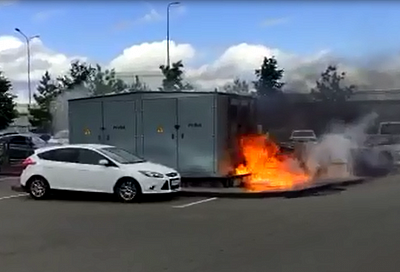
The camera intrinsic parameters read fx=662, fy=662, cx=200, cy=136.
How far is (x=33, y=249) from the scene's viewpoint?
9.50 m

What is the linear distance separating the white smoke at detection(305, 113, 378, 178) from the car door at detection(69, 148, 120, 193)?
8.60 meters

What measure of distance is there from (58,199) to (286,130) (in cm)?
1257

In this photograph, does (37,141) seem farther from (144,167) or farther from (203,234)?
(203,234)

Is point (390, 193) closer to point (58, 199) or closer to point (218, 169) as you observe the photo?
point (218, 169)

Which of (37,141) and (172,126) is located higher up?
(172,126)

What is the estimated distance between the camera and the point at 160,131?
1944 cm

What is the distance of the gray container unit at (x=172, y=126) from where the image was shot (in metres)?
18.8

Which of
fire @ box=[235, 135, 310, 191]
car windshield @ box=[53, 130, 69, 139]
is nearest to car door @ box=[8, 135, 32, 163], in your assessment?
car windshield @ box=[53, 130, 69, 139]

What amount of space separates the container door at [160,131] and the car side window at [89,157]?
3.21m

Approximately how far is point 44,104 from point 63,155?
36.9 meters

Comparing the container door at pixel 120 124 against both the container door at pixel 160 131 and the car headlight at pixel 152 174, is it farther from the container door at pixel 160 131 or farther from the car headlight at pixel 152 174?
the car headlight at pixel 152 174

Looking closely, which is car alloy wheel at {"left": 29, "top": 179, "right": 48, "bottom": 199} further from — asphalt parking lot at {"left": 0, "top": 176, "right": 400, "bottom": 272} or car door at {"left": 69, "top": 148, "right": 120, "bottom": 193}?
car door at {"left": 69, "top": 148, "right": 120, "bottom": 193}

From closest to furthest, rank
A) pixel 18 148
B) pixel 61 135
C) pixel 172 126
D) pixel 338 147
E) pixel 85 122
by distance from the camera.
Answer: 1. pixel 172 126
2. pixel 85 122
3. pixel 338 147
4. pixel 18 148
5. pixel 61 135

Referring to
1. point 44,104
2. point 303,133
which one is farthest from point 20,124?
point 303,133
